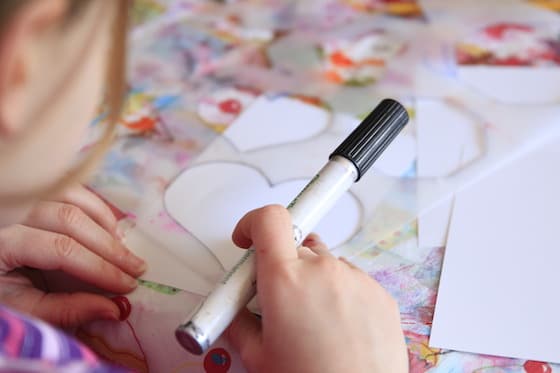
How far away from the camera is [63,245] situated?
0.44 meters

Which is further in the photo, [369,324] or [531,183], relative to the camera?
[531,183]

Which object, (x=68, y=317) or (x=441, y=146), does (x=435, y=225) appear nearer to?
(x=441, y=146)

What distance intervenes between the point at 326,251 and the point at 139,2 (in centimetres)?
43

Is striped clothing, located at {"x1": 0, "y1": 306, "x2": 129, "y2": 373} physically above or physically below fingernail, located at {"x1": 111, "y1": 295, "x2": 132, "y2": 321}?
above

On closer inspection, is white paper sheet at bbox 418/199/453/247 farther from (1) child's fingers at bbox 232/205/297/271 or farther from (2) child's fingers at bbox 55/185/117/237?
(2) child's fingers at bbox 55/185/117/237

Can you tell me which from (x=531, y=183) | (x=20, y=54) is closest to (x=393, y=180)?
(x=531, y=183)

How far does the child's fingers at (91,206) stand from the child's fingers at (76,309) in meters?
0.05

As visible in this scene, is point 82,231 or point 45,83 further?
point 82,231

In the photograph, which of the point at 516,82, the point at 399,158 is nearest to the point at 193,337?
the point at 399,158

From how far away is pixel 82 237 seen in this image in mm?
451

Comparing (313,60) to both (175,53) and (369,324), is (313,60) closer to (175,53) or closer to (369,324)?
(175,53)

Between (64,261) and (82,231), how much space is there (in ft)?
0.08

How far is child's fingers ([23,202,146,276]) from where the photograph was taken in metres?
0.45

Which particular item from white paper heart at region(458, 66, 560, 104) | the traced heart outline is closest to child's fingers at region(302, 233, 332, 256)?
the traced heart outline
